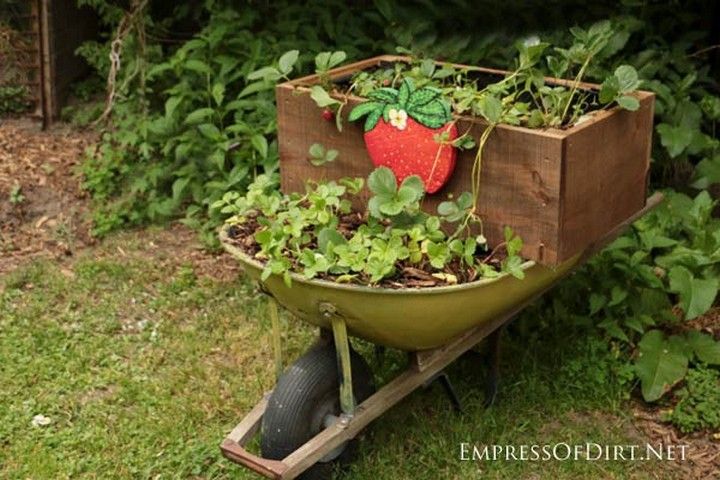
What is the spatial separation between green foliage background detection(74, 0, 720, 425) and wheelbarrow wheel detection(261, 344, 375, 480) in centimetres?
116

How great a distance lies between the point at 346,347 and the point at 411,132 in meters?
0.66

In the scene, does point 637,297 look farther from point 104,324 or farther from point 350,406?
point 104,324

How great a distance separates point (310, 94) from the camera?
11.0ft

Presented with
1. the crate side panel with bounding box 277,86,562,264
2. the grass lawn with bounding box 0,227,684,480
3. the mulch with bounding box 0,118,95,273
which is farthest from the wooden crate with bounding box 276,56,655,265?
the mulch with bounding box 0,118,95,273

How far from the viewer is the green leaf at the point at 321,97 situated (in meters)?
3.25

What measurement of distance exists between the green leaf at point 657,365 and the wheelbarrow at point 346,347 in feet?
1.95

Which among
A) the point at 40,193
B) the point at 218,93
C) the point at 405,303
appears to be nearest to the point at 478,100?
the point at 405,303

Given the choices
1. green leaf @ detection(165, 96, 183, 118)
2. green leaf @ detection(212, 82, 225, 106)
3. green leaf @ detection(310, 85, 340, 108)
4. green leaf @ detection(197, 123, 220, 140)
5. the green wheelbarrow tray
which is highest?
green leaf @ detection(310, 85, 340, 108)

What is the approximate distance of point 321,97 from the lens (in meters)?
3.26

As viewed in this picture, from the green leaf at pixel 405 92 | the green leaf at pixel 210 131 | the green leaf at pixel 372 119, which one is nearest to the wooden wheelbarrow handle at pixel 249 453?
the green leaf at pixel 372 119

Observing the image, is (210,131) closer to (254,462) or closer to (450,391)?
(450,391)

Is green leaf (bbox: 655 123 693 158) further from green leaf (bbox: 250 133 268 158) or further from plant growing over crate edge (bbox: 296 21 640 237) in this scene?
green leaf (bbox: 250 133 268 158)

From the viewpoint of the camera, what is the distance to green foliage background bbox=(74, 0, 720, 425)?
3957 millimetres

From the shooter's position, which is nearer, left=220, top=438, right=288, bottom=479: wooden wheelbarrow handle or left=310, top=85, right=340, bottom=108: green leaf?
left=220, top=438, right=288, bottom=479: wooden wheelbarrow handle
